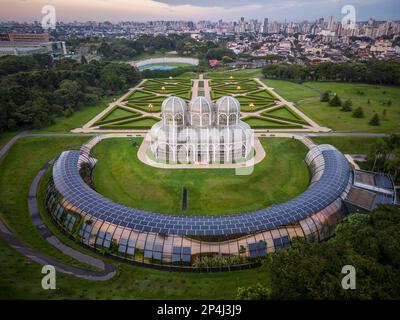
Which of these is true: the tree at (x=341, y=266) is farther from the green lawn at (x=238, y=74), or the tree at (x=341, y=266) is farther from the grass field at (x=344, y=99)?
the green lawn at (x=238, y=74)

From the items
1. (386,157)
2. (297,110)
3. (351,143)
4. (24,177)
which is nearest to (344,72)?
(297,110)

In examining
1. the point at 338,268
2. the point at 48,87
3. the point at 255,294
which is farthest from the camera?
the point at 48,87

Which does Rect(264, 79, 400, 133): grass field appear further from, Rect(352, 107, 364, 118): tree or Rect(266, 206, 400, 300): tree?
Rect(266, 206, 400, 300): tree

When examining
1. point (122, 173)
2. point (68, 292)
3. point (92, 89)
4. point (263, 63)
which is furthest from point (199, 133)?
point (263, 63)

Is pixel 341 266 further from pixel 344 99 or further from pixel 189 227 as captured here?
pixel 344 99

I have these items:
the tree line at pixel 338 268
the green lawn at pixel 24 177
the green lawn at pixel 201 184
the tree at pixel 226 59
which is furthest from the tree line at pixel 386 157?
the tree at pixel 226 59

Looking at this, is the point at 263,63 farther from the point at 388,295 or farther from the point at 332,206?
the point at 388,295
